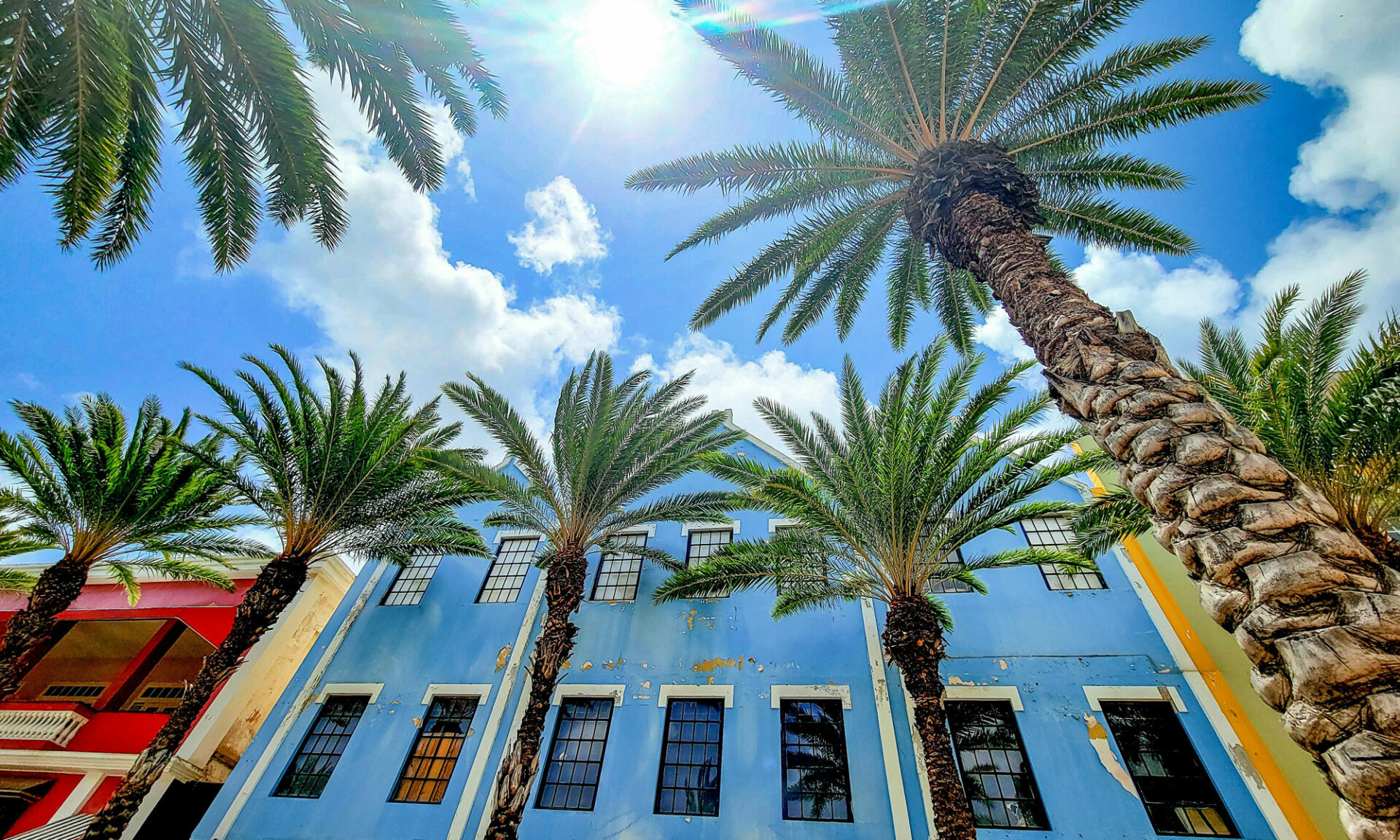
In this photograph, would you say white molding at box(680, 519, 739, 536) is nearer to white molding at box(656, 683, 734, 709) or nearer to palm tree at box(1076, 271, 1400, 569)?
white molding at box(656, 683, 734, 709)

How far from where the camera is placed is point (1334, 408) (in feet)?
22.8

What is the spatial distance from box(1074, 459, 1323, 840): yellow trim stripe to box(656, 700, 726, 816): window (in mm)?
9031

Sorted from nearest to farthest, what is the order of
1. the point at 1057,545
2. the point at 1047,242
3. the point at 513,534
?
the point at 1047,242, the point at 1057,545, the point at 513,534

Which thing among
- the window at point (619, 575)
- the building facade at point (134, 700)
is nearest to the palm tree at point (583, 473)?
the window at point (619, 575)

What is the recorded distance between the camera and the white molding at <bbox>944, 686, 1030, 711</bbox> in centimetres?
1024

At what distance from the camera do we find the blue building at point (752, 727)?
936 cm

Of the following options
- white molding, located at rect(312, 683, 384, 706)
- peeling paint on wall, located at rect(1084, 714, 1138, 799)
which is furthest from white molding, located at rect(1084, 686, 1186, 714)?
white molding, located at rect(312, 683, 384, 706)

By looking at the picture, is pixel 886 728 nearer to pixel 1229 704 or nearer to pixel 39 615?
pixel 1229 704

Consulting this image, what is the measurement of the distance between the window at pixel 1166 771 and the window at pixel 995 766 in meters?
1.67

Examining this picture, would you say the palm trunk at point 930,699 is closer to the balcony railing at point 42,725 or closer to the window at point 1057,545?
the window at point 1057,545

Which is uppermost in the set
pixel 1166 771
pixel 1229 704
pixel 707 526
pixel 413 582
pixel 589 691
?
pixel 707 526

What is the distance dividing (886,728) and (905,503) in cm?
445

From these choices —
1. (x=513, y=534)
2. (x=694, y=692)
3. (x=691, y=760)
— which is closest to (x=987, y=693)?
(x=694, y=692)

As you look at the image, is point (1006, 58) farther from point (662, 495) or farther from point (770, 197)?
point (662, 495)
